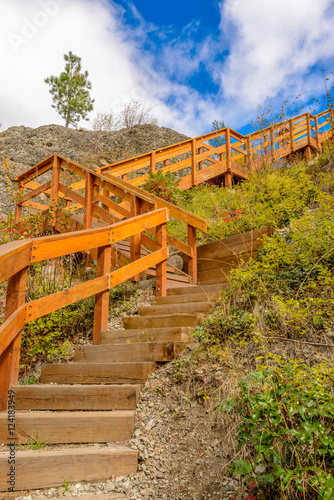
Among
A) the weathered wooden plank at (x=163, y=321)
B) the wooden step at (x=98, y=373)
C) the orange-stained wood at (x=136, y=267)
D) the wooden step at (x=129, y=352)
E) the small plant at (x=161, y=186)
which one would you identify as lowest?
the wooden step at (x=98, y=373)

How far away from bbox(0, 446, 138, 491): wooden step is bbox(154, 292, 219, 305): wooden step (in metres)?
2.08

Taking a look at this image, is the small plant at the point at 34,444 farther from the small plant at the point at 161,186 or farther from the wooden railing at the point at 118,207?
the small plant at the point at 161,186

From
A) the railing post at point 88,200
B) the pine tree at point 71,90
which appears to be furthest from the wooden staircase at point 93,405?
the pine tree at point 71,90

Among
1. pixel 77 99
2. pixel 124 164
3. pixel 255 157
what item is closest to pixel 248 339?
pixel 124 164

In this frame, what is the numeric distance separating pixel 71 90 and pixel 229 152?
41.3ft

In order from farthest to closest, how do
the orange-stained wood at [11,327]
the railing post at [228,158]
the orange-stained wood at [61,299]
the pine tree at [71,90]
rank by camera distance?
the pine tree at [71,90], the railing post at [228,158], the orange-stained wood at [61,299], the orange-stained wood at [11,327]

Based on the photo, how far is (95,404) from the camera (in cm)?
271

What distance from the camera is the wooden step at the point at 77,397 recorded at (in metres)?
2.69

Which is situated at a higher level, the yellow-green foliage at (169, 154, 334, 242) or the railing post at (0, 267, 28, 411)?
the yellow-green foliage at (169, 154, 334, 242)

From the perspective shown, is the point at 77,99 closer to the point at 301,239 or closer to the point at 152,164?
the point at 152,164

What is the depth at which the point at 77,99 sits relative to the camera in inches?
752

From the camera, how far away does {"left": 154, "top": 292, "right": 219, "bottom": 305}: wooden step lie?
159 inches

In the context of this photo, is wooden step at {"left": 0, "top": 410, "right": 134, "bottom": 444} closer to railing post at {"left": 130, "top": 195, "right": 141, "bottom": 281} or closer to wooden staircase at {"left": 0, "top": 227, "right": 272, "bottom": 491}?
wooden staircase at {"left": 0, "top": 227, "right": 272, "bottom": 491}

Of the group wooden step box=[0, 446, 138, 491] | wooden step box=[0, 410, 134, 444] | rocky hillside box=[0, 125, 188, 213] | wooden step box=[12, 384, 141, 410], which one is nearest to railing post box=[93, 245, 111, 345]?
wooden step box=[12, 384, 141, 410]
